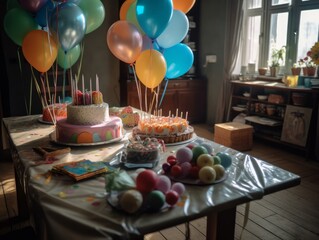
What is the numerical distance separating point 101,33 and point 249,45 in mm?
2196

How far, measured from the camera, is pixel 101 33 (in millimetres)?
4496

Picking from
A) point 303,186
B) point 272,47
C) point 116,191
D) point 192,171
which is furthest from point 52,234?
point 272,47

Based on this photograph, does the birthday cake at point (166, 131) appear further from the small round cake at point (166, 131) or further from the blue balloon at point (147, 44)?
the blue balloon at point (147, 44)

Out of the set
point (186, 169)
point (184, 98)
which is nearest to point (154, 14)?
point (186, 169)

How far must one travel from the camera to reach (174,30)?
198 cm

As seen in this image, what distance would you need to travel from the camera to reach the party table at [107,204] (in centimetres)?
96

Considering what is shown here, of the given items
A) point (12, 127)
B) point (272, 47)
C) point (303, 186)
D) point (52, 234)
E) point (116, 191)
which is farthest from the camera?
point (272, 47)

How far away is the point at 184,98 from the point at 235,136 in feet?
4.93

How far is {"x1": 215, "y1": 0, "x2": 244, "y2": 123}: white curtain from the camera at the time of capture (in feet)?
14.6

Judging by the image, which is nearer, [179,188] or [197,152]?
[179,188]

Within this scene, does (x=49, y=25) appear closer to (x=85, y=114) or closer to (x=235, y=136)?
(x=85, y=114)

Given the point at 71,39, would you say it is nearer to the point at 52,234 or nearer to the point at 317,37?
the point at 52,234

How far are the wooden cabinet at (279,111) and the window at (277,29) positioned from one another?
424mm

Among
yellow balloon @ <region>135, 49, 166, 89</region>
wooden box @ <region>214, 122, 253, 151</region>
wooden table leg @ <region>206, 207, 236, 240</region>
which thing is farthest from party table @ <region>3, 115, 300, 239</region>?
wooden box @ <region>214, 122, 253, 151</region>
